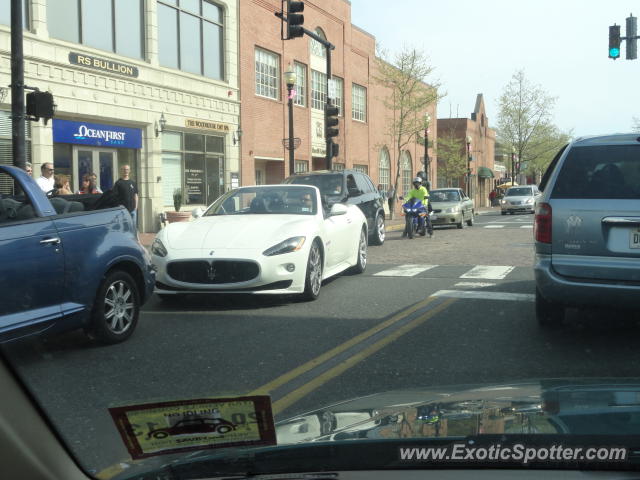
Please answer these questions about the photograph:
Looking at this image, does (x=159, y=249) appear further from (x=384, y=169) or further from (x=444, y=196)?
(x=384, y=169)

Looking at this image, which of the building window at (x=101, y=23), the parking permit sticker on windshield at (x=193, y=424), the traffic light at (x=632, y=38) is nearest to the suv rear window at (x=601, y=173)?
the parking permit sticker on windshield at (x=193, y=424)

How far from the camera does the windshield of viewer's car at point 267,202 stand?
10070 mm

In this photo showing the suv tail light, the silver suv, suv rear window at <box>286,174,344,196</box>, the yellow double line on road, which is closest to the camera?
the yellow double line on road

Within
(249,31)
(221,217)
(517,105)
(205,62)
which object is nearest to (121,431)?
(221,217)

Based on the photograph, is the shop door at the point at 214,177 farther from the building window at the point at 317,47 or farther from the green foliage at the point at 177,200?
the building window at the point at 317,47

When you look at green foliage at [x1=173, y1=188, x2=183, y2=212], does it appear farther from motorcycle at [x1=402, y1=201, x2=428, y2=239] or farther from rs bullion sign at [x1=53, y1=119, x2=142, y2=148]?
motorcycle at [x1=402, y1=201, x2=428, y2=239]

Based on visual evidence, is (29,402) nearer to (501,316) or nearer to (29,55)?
(501,316)

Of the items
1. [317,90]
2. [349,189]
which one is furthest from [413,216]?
[317,90]

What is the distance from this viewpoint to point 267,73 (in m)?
29.7

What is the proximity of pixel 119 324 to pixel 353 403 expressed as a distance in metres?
4.29

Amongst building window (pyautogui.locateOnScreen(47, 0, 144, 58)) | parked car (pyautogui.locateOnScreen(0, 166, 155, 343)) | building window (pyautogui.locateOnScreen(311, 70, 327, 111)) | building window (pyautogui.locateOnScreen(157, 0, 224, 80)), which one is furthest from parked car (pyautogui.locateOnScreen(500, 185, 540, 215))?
parked car (pyautogui.locateOnScreen(0, 166, 155, 343))

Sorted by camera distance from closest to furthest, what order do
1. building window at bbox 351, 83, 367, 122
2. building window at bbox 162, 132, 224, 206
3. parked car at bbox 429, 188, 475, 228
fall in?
building window at bbox 162, 132, 224, 206 < parked car at bbox 429, 188, 475, 228 < building window at bbox 351, 83, 367, 122

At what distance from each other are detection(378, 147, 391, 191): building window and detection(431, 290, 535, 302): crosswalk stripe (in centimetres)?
3332

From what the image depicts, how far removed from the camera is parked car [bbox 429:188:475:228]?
26.8 metres
